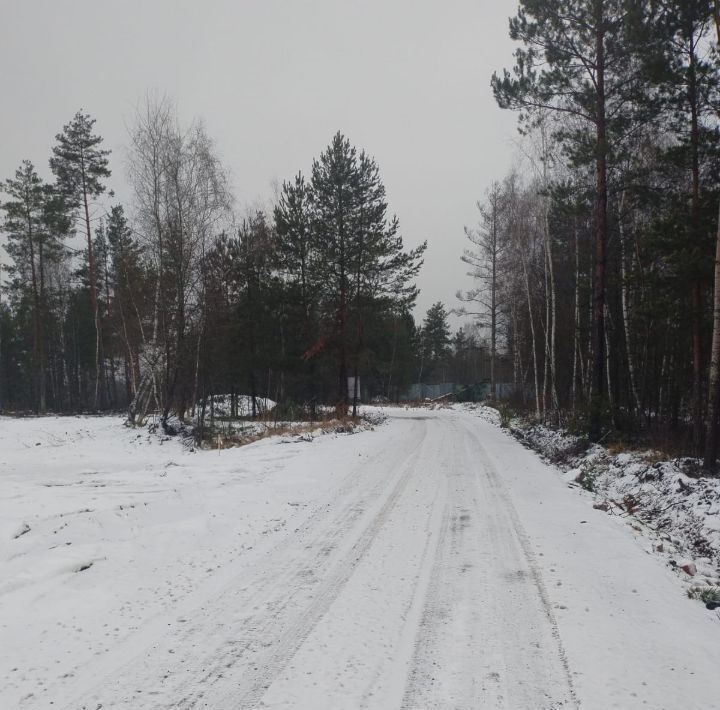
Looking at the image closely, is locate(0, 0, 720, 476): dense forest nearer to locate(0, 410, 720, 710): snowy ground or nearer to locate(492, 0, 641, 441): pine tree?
locate(492, 0, 641, 441): pine tree

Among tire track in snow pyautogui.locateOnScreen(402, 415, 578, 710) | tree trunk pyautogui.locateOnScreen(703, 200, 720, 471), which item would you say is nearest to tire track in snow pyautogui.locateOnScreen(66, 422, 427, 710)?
tire track in snow pyautogui.locateOnScreen(402, 415, 578, 710)

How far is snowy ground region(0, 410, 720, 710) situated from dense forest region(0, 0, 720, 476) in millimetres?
4516

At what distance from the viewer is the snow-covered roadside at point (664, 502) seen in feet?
17.4

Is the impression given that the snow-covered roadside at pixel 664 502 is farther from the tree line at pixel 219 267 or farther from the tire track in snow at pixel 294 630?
the tree line at pixel 219 267

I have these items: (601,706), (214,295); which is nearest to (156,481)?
(601,706)

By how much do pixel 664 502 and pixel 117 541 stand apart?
727 centimetres

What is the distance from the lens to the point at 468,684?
3.13 metres

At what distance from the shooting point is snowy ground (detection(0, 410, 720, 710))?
3119mm

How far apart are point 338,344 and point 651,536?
1824 centimetres

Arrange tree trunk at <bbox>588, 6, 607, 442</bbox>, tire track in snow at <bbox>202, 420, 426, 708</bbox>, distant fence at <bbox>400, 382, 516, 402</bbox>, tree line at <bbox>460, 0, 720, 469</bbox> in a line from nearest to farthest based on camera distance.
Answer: tire track in snow at <bbox>202, 420, 426, 708</bbox>, tree line at <bbox>460, 0, 720, 469</bbox>, tree trunk at <bbox>588, 6, 607, 442</bbox>, distant fence at <bbox>400, 382, 516, 402</bbox>

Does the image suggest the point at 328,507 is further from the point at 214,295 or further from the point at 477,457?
the point at 214,295

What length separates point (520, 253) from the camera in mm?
22078

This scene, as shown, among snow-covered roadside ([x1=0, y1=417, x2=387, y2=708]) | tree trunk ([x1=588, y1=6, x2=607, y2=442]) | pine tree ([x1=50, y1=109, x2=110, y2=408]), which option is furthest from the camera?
pine tree ([x1=50, y1=109, x2=110, y2=408])

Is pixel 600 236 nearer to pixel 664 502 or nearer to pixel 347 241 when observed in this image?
pixel 664 502
